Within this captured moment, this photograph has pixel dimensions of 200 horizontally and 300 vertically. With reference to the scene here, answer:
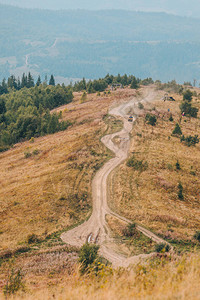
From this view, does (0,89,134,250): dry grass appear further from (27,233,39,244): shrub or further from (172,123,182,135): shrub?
(172,123,182,135): shrub

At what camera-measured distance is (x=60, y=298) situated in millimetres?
12336

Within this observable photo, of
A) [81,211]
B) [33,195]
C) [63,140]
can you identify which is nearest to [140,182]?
[81,211]

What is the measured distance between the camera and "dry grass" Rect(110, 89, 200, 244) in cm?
4122

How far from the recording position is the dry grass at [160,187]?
4122 cm

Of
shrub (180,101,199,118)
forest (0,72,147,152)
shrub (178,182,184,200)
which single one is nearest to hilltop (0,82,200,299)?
shrub (178,182,184,200)

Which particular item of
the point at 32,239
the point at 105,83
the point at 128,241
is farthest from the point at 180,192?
the point at 105,83

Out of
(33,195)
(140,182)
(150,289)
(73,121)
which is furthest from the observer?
(73,121)

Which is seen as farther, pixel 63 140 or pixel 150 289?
pixel 63 140

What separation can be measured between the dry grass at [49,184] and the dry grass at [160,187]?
7.25 meters

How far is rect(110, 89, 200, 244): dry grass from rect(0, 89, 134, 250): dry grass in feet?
23.8

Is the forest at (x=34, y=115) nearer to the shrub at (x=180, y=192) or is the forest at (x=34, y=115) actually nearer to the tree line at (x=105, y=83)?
the tree line at (x=105, y=83)

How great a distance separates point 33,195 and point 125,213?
18491mm

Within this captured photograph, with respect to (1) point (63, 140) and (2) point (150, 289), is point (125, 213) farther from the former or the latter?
(1) point (63, 140)

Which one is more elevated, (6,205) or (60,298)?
(60,298)
